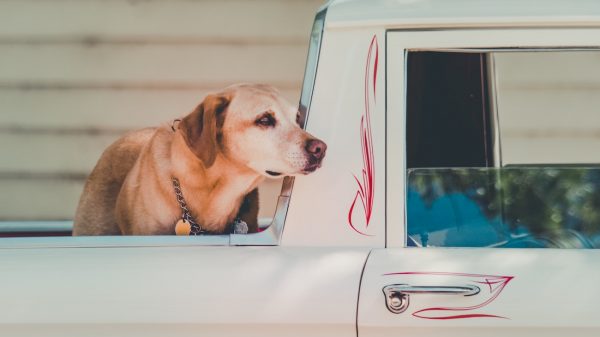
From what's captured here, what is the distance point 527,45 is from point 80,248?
1.23 m

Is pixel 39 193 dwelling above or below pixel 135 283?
above

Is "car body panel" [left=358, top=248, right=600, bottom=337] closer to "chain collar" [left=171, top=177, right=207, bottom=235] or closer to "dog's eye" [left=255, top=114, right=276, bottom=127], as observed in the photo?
"dog's eye" [left=255, top=114, right=276, bottom=127]

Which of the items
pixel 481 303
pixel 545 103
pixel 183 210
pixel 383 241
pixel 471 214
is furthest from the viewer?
pixel 545 103

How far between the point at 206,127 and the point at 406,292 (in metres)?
0.95

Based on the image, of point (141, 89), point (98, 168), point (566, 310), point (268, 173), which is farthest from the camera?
point (141, 89)

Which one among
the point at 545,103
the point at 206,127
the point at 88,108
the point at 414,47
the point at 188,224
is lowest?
the point at 188,224

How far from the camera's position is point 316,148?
8.66 feet

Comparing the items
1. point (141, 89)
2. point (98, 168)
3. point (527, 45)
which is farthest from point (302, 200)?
point (141, 89)

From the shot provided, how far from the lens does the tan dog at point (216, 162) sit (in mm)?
3031

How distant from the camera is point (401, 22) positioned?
2.63 m

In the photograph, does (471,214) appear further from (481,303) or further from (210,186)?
(210,186)

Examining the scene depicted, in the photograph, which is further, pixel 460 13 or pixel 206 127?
pixel 206 127

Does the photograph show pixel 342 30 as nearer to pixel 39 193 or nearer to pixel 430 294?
pixel 430 294

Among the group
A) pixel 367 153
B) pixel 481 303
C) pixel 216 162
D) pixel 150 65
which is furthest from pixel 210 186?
pixel 150 65
